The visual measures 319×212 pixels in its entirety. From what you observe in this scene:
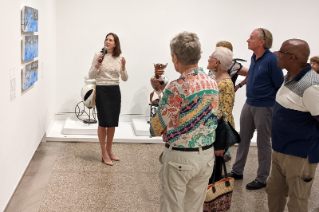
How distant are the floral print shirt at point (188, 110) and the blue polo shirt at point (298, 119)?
0.76 meters

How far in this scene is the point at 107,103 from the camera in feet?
15.2

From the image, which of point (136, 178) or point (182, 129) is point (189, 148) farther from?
point (136, 178)

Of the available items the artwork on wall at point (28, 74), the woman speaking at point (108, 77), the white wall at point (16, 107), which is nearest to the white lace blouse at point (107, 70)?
the woman speaking at point (108, 77)

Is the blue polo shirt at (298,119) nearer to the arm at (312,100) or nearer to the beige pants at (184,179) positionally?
the arm at (312,100)

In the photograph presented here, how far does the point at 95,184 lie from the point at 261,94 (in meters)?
2.13

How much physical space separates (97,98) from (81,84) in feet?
7.27

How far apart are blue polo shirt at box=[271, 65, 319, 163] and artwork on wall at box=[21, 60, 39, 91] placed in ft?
8.33

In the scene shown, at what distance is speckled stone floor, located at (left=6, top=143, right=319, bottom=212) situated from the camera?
12.0 feet

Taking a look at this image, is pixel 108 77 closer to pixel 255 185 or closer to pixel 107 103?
pixel 107 103

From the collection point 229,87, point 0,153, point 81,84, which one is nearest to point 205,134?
point 229,87

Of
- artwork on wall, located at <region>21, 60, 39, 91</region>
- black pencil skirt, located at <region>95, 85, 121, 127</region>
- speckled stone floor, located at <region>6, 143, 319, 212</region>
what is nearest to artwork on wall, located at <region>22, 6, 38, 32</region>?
artwork on wall, located at <region>21, 60, 39, 91</region>

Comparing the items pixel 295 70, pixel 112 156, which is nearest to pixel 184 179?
pixel 295 70

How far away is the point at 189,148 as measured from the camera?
2346 mm

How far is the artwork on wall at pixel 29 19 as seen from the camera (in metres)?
3.71
